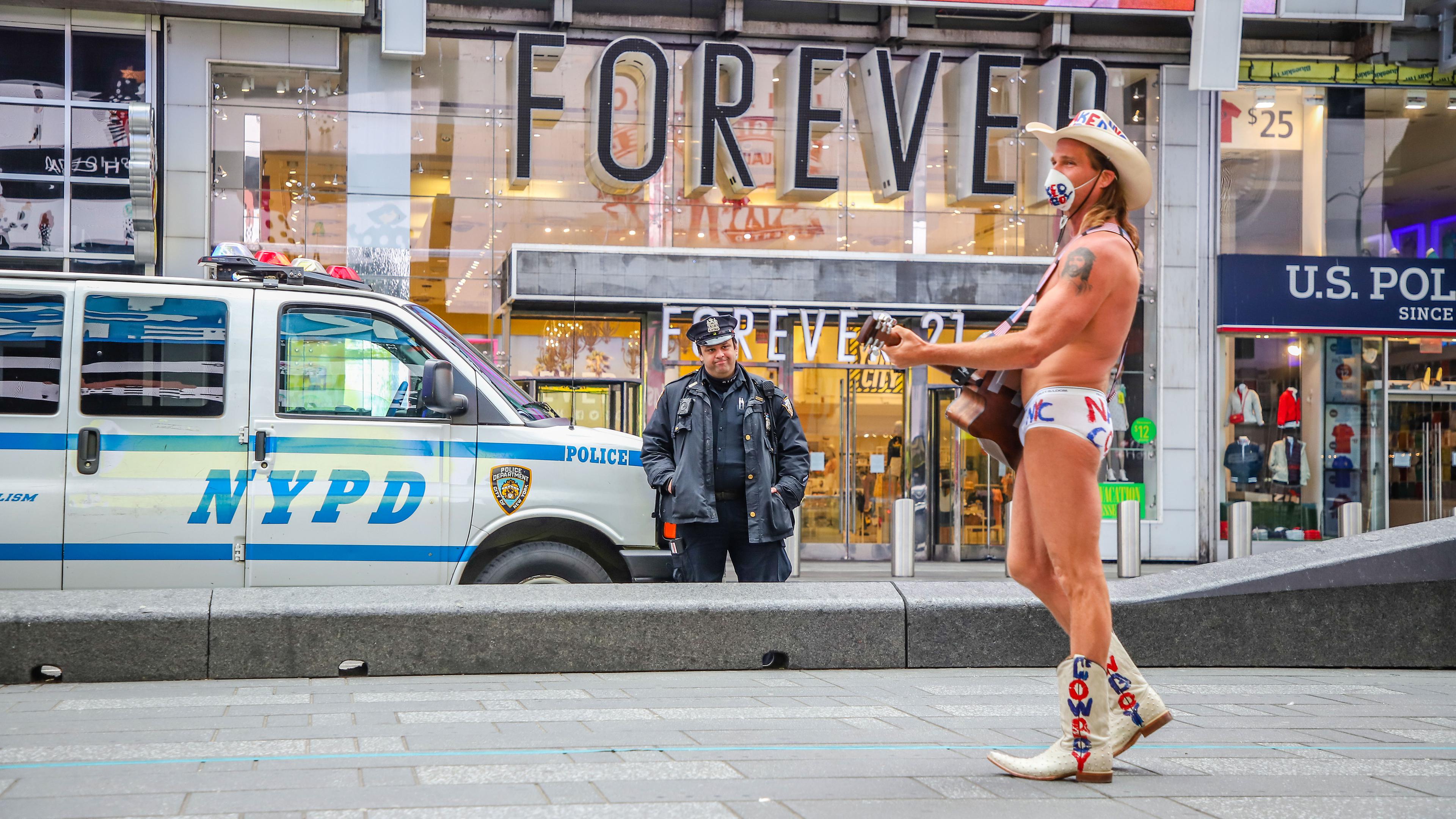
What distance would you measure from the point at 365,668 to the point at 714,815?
337 centimetres

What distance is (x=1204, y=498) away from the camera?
19.1 metres

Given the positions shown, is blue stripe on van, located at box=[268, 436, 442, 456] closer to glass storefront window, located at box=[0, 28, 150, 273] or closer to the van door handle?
the van door handle

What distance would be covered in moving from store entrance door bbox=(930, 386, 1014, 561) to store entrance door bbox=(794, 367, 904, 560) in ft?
1.77

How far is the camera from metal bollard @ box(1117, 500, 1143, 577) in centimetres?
1462

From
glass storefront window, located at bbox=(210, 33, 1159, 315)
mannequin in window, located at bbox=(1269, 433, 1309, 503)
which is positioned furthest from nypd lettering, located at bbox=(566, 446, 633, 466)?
mannequin in window, located at bbox=(1269, 433, 1309, 503)

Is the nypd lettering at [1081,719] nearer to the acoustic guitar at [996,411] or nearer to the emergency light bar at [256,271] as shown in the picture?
the acoustic guitar at [996,411]

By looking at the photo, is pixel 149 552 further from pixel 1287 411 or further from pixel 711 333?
pixel 1287 411

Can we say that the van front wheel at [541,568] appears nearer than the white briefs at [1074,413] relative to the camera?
No

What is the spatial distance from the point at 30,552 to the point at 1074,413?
218 inches

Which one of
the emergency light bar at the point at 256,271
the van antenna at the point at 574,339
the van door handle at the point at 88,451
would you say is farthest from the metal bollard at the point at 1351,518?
the van door handle at the point at 88,451

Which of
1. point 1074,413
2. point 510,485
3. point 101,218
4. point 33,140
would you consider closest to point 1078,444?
point 1074,413

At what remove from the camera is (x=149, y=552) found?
273 inches

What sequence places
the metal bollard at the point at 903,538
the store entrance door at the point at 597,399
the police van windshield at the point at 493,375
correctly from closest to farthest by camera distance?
the police van windshield at the point at 493,375, the metal bollard at the point at 903,538, the store entrance door at the point at 597,399

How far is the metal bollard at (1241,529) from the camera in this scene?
17.0 metres
